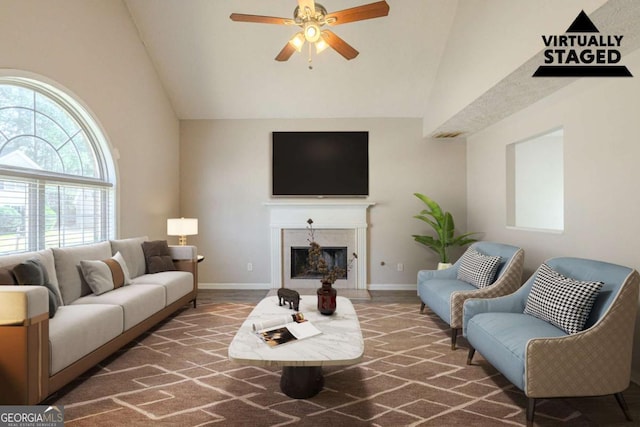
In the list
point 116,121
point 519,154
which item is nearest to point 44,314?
point 116,121

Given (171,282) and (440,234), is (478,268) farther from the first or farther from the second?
(171,282)

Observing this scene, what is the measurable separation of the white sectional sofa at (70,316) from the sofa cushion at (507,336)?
2.78 m

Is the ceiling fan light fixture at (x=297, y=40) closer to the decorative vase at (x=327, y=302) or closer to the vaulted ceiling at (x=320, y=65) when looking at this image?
the vaulted ceiling at (x=320, y=65)

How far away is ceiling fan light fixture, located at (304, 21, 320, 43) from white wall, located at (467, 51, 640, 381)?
227cm

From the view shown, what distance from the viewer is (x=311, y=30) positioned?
286 cm

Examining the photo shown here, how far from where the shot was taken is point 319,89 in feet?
18.0

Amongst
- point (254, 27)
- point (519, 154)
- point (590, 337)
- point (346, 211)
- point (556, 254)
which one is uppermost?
point (254, 27)

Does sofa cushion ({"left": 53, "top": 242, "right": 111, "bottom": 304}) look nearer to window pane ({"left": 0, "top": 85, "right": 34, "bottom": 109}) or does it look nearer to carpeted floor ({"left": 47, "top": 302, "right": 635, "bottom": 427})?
carpeted floor ({"left": 47, "top": 302, "right": 635, "bottom": 427})

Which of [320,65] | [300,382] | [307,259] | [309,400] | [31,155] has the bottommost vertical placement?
[309,400]

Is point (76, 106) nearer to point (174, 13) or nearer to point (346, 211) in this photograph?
point (174, 13)

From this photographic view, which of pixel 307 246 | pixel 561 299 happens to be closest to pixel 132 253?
pixel 307 246

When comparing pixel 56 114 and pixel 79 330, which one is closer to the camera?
pixel 79 330

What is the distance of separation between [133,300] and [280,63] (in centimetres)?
349

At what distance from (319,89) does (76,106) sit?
305 cm
